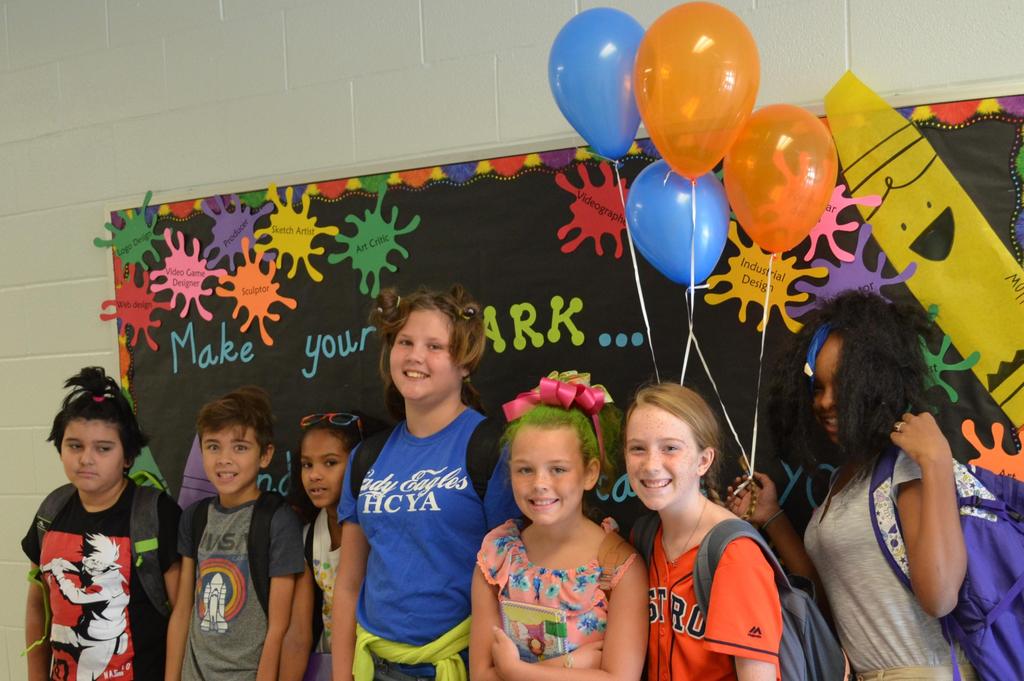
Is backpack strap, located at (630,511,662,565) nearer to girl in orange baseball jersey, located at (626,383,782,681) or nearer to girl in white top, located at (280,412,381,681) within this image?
girl in orange baseball jersey, located at (626,383,782,681)

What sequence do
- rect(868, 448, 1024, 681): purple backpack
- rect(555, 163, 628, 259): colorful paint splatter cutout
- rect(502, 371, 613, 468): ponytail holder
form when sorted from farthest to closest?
1. rect(555, 163, 628, 259): colorful paint splatter cutout
2. rect(502, 371, 613, 468): ponytail holder
3. rect(868, 448, 1024, 681): purple backpack

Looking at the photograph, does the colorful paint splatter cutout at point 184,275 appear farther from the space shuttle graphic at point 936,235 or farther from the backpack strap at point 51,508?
the space shuttle graphic at point 936,235

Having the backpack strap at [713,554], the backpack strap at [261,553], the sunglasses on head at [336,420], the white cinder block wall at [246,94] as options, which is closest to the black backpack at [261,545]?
the backpack strap at [261,553]

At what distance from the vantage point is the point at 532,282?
8.00 feet

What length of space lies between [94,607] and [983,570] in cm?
223

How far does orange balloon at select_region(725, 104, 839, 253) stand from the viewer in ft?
5.61

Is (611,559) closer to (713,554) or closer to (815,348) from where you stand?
(713,554)

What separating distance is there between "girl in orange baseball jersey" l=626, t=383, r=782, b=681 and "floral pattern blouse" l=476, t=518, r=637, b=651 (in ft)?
0.28

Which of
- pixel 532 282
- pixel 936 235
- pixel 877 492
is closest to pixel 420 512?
pixel 532 282

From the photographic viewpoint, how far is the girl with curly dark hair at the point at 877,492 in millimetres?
1679

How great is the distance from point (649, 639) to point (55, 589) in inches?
69.0

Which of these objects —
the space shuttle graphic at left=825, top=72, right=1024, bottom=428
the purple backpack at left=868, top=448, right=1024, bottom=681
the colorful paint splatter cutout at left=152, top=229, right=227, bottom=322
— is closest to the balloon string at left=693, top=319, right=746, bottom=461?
the purple backpack at left=868, top=448, right=1024, bottom=681

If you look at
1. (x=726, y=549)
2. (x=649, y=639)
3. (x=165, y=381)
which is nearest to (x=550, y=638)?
(x=649, y=639)

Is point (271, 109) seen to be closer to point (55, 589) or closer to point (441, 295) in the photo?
point (441, 295)
